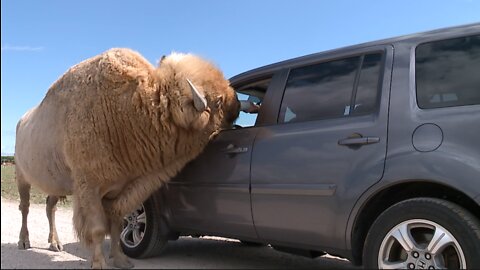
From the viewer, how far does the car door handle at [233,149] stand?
4.72 meters

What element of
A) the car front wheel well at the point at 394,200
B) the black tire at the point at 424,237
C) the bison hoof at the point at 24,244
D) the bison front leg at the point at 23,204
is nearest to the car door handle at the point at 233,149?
the car front wheel well at the point at 394,200

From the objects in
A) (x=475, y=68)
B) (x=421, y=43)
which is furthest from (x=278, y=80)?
(x=475, y=68)

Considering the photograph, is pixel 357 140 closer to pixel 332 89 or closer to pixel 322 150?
pixel 322 150

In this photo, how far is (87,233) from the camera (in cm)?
475

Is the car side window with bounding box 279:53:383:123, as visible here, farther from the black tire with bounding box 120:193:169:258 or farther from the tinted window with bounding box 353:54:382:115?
the black tire with bounding box 120:193:169:258

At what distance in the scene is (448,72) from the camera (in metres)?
3.72

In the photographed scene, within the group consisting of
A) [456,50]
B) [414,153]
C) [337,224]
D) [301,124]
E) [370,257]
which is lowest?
[370,257]

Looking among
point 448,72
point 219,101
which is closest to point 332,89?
point 448,72

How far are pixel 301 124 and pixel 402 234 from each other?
137cm

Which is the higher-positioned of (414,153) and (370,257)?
(414,153)

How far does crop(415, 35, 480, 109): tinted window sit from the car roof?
2.8 inches

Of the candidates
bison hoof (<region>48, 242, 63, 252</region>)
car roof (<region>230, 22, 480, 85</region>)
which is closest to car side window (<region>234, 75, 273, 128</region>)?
car roof (<region>230, 22, 480, 85</region>)

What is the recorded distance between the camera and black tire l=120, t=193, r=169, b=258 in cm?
539

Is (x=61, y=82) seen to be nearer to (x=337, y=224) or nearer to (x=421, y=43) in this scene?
(x=337, y=224)
